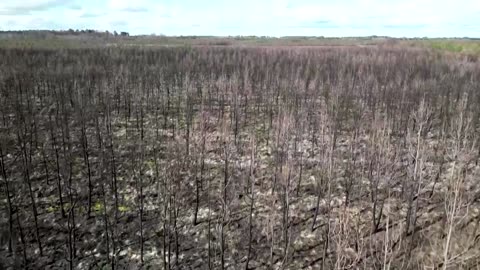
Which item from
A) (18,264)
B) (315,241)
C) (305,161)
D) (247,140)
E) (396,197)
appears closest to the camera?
(18,264)

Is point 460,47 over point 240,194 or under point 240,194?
over

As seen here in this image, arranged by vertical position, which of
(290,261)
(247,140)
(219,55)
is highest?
(219,55)

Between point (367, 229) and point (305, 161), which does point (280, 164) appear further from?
point (367, 229)

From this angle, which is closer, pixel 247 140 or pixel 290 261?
pixel 290 261

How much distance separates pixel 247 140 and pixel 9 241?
426 inches

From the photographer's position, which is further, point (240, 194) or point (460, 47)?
point (460, 47)

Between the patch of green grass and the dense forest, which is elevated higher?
the patch of green grass

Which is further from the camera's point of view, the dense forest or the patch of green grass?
the patch of green grass

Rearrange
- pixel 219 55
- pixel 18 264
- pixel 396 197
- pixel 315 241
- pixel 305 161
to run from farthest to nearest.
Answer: pixel 219 55
pixel 305 161
pixel 396 197
pixel 315 241
pixel 18 264

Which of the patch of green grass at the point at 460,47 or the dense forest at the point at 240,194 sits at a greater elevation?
the patch of green grass at the point at 460,47

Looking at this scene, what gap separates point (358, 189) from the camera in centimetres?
1485

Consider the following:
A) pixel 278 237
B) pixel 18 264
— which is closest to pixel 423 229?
pixel 278 237

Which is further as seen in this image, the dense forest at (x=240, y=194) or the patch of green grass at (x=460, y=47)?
the patch of green grass at (x=460, y=47)

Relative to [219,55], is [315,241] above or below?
below
